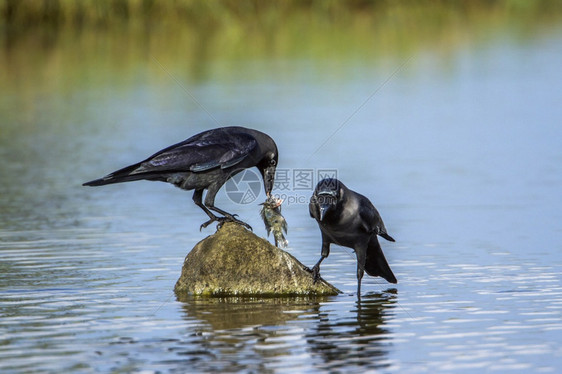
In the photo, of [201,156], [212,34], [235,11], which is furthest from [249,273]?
[235,11]

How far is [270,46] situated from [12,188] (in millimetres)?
18316

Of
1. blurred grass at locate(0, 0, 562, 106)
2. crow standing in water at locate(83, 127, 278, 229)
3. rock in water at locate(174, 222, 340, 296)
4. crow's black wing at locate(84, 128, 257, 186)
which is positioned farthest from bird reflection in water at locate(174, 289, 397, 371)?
blurred grass at locate(0, 0, 562, 106)

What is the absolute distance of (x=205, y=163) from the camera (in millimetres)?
11250

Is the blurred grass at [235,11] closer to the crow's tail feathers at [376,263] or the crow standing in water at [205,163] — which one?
the crow standing in water at [205,163]

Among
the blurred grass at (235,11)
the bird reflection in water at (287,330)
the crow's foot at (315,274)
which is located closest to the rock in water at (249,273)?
the crow's foot at (315,274)

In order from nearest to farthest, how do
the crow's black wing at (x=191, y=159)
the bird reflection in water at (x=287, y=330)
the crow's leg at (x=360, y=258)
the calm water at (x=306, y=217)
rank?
the bird reflection in water at (x=287, y=330) < the calm water at (x=306, y=217) < the crow's leg at (x=360, y=258) < the crow's black wing at (x=191, y=159)

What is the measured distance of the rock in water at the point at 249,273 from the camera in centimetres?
1098

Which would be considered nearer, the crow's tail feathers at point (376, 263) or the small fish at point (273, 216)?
the crow's tail feathers at point (376, 263)

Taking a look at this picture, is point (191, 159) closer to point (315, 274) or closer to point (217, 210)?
point (217, 210)

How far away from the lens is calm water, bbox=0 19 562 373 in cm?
906

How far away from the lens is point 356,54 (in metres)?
32.7

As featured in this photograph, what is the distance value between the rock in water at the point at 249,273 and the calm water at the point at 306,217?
0.30 metres

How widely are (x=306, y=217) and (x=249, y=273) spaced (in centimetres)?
383

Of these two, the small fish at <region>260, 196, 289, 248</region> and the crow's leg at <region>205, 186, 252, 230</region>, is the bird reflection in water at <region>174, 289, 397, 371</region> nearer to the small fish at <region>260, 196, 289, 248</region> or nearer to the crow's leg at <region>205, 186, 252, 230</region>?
the crow's leg at <region>205, 186, 252, 230</region>
